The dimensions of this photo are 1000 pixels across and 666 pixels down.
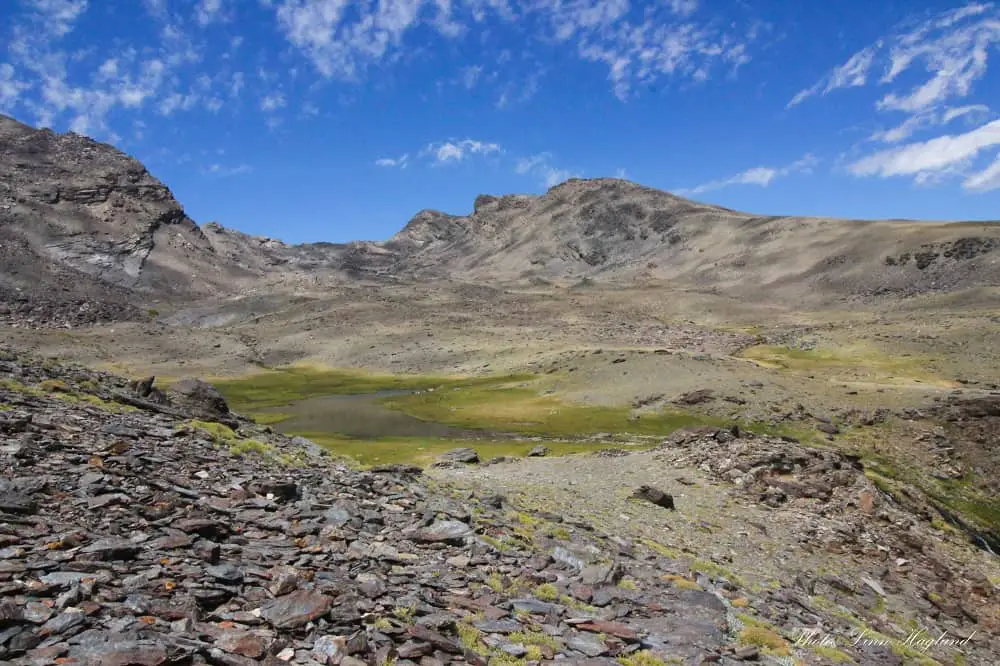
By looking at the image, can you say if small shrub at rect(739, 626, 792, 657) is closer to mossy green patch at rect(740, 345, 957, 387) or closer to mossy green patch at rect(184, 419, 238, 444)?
mossy green patch at rect(184, 419, 238, 444)

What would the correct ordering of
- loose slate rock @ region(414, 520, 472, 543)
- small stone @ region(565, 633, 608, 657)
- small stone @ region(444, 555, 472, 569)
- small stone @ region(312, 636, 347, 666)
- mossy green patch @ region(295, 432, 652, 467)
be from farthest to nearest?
mossy green patch @ region(295, 432, 652, 467), loose slate rock @ region(414, 520, 472, 543), small stone @ region(444, 555, 472, 569), small stone @ region(565, 633, 608, 657), small stone @ region(312, 636, 347, 666)

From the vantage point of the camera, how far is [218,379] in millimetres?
117688

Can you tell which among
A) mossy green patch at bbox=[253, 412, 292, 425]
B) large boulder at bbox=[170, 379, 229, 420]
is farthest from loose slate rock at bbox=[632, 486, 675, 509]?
mossy green patch at bbox=[253, 412, 292, 425]

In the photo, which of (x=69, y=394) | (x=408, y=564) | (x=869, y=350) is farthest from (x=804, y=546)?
(x=869, y=350)

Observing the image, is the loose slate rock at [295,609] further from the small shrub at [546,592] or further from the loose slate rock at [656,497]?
the loose slate rock at [656,497]

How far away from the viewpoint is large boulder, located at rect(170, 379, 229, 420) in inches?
1217

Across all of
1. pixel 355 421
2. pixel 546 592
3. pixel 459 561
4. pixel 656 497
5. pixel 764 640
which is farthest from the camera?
pixel 355 421

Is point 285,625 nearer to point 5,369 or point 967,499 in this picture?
point 5,369

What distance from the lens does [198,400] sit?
34188 mm

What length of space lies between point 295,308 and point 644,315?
103712 mm

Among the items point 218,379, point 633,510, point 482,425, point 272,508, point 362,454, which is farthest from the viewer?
point 218,379

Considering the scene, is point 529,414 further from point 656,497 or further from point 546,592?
point 546,592

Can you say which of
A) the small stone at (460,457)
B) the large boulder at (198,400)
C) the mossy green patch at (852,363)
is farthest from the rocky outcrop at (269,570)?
the mossy green patch at (852,363)

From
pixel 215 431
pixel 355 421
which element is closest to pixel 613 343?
pixel 355 421
